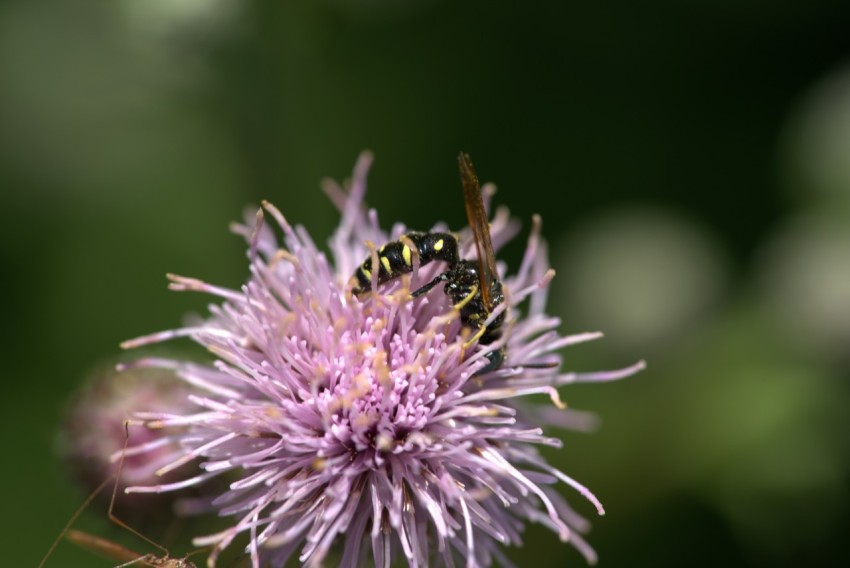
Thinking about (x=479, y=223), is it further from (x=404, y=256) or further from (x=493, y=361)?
(x=493, y=361)

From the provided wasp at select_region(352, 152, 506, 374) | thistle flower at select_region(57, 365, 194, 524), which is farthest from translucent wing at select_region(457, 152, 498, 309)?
thistle flower at select_region(57, 365, 194, 524)

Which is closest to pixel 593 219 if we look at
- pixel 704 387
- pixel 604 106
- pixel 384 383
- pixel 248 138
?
pixel 604 106

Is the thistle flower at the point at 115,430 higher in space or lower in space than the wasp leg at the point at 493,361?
higher

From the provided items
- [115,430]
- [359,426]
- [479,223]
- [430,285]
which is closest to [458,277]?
[430,285]

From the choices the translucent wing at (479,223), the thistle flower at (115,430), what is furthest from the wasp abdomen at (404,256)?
the thistle flower at (115,430)

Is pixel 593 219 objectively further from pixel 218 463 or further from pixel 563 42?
pixel 218 463

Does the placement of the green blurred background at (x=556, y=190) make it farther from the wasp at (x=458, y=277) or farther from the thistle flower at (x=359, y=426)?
the wasp at (x=458, y=277)

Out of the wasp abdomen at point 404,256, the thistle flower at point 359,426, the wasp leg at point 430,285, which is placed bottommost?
the thistle flower at point 359,426
